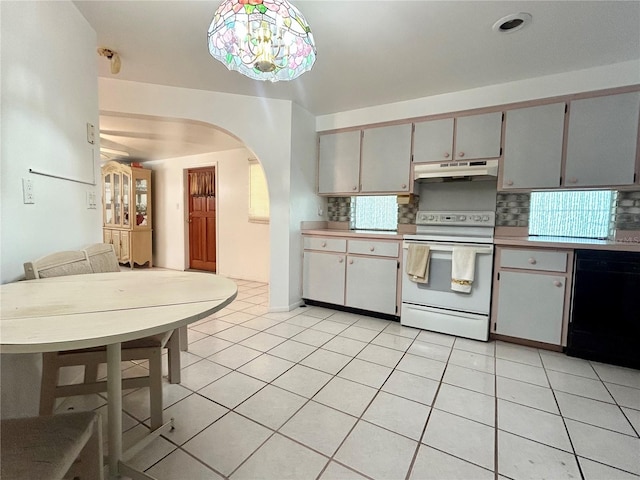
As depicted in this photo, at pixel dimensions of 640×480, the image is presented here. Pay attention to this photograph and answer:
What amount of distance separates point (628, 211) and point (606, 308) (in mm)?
924

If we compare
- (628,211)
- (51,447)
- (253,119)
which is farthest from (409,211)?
(51,447)

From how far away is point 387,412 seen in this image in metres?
1.60

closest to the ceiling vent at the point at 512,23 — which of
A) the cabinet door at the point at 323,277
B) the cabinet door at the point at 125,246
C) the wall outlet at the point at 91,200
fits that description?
the cabinet door at the point at 323,277

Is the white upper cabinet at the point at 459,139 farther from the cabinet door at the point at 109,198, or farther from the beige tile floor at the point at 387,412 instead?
the cabinet door at the point at 109,198

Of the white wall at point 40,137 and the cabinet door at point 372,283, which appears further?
the cabinet door at point 372,283

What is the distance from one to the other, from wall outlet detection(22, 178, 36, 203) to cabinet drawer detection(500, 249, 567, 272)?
10.1 ft

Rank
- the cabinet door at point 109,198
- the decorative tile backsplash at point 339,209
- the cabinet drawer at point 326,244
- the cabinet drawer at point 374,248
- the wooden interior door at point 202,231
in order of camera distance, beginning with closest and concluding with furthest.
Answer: the cabinet drawer at point 374,248 < the cabinet drawer at point 326,244 < the decorative tile backsplash at point 339,209 < the wooden interior door at point 202,231 < the cabinet door at point 109,198

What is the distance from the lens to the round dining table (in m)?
0.77

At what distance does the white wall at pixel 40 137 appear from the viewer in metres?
1.31

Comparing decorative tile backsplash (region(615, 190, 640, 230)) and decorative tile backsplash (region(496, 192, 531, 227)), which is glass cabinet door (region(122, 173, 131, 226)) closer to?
decorative tile backsplash (region(496, 192, 531, 227))

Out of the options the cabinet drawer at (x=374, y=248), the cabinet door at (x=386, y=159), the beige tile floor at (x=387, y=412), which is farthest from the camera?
the cabinet door at (x=386, y=159)

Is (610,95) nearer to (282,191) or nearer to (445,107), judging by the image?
(445,107)

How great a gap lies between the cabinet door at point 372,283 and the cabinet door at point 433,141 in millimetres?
1081

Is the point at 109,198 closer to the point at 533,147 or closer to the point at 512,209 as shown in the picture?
the point at 512,209
